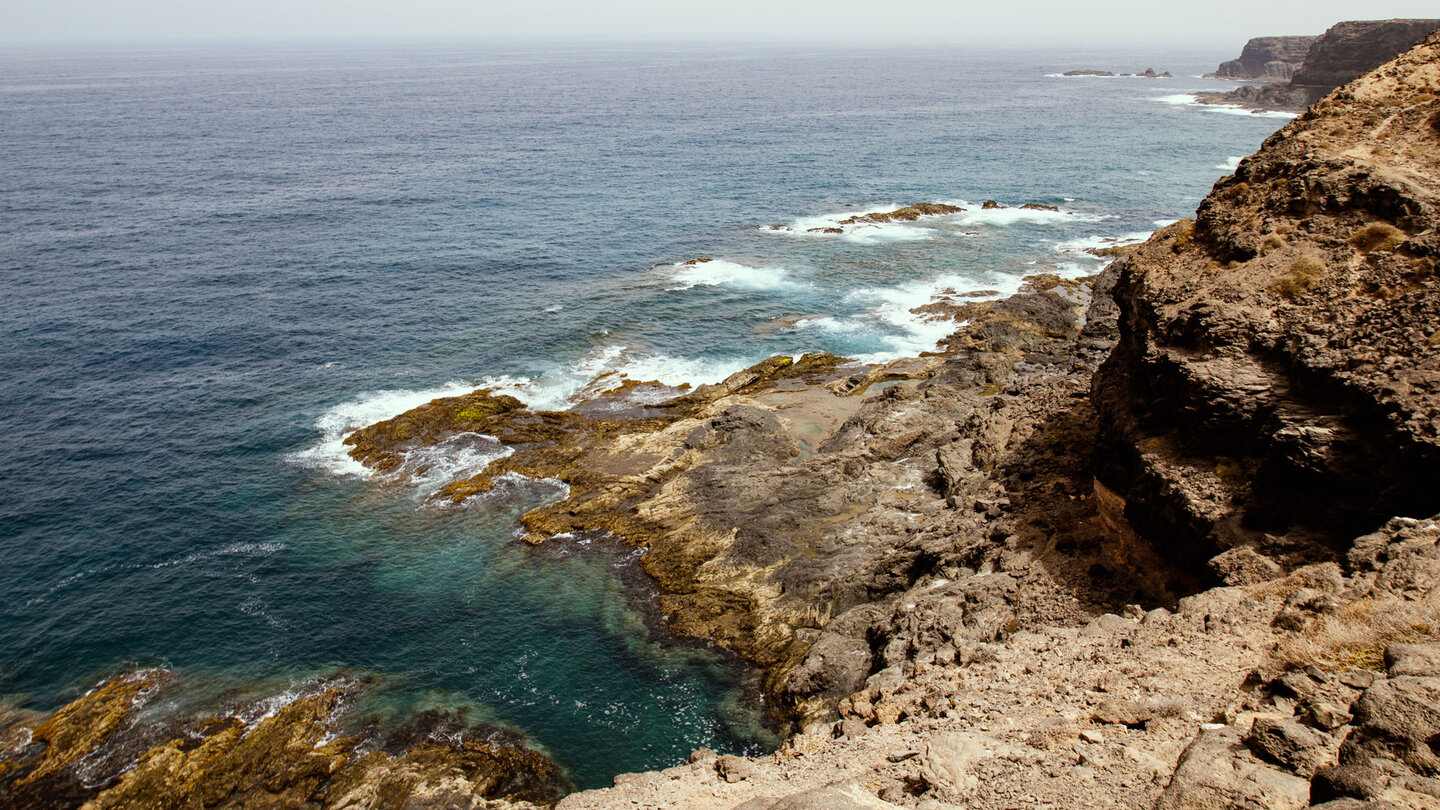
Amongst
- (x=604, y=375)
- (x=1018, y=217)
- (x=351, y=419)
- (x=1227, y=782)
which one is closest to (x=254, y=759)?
(x=351, y=419)

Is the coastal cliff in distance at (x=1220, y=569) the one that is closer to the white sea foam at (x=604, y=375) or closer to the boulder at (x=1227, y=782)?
the boulder at (x=1227, y=782)

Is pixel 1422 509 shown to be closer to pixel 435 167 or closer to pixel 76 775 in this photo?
pixel 76 775

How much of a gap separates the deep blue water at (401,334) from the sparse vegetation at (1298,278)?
22327 mm

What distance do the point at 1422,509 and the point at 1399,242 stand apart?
7.73 m

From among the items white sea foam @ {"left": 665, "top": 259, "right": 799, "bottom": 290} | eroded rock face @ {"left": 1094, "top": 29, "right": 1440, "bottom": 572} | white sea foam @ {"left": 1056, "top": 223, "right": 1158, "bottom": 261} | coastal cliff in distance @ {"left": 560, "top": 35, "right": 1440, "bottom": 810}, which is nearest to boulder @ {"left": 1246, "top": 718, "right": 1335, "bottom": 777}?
coastal cliff in distance @ {"left": 560, "top": 35, "right": 1440, "bottom": 810}

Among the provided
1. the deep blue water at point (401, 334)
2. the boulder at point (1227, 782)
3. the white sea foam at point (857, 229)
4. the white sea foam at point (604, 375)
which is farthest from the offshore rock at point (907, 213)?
the boulder at point (1227, 782)

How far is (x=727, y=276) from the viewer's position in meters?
76.1

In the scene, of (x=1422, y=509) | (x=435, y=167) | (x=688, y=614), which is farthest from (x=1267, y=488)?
(x=435, y=167)

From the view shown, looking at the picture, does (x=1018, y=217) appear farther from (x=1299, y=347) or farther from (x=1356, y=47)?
(x=1356, y=47)

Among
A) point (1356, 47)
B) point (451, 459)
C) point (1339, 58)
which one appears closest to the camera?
point (451, 459)

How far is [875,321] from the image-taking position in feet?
211

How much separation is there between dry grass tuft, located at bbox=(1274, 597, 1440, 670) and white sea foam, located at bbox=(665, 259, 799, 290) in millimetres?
57860

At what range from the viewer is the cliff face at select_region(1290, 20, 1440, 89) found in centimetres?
14212

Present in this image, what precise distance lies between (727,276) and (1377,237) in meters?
56.7
